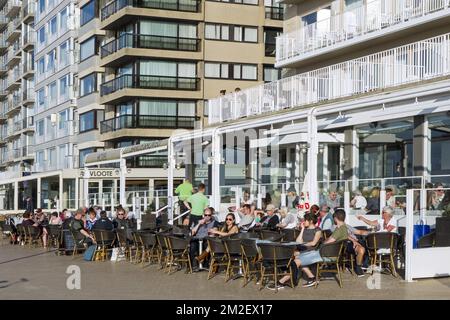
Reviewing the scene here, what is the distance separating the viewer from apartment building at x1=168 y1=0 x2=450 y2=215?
18500 mm

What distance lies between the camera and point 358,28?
978 inches

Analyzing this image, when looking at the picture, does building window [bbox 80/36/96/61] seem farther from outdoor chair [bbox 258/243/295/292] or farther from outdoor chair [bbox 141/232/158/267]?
outdoor chair [bbox 258/243/295/292]

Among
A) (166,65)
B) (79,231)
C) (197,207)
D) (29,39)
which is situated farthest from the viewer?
(29,39)

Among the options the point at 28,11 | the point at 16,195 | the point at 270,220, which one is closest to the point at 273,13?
the point at 16,195

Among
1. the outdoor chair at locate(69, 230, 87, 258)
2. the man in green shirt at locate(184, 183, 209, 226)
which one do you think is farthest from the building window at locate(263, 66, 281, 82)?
the man in green shirt at locate(184, 183, 209, 226)

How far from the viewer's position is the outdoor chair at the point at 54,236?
72.2ft

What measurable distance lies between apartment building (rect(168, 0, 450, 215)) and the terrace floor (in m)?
4.04

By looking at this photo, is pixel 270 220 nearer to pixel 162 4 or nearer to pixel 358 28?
pixel 358 28

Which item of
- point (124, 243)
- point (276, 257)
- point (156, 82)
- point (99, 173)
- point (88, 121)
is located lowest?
point (124, 243)

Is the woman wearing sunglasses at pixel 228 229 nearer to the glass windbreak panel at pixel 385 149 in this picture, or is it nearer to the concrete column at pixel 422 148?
the concrete column at pixel 422 148

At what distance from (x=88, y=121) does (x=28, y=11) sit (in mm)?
24293

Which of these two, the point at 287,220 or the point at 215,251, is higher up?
Result: the point at 287,220

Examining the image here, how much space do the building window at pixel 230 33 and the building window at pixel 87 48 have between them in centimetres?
923

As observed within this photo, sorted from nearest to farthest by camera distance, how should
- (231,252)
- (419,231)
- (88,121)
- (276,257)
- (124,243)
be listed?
1. (276,257)
2. (419,231)
3. (231,252)
4. (124,243)
5. (88,121)
